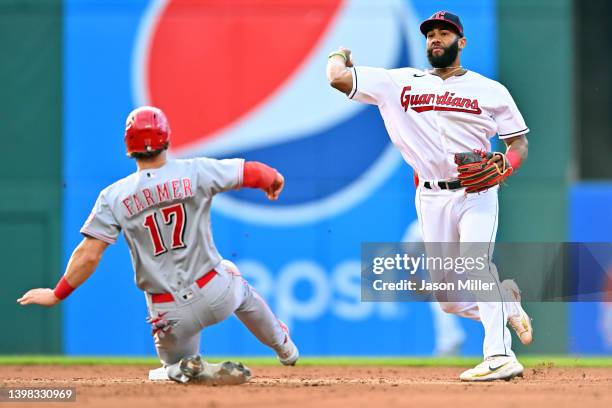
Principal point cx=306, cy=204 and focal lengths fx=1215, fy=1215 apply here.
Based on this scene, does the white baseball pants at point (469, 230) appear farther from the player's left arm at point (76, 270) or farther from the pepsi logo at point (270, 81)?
the pepsi logo at point (270, 81)

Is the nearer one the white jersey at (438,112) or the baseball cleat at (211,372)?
the baseball cleat at (211,372)

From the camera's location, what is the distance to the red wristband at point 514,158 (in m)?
6.70

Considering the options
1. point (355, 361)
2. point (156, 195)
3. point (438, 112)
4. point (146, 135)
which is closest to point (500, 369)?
point (438, 112)

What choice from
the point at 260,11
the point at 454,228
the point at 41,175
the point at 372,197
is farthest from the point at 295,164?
the point at 454,228

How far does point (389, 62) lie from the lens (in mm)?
9695

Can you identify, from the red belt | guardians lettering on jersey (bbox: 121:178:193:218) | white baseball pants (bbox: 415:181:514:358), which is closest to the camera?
guardians lettering on jersey (bbox: 121:178:193:218)

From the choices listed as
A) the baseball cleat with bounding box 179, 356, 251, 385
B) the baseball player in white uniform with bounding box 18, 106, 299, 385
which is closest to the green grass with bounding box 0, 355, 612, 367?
the baseball cleat with bounding box 179, 356, 251, 385

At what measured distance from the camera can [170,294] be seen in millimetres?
6109

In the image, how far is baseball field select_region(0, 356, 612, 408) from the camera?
5.50m

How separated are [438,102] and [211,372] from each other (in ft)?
6.33

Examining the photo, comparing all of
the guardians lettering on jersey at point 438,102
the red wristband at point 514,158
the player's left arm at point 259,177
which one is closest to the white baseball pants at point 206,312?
the player's left arm at point 259,177

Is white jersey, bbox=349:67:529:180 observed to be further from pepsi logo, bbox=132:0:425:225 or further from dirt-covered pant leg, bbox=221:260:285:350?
pepsi logo, bbox=132:0:425:225

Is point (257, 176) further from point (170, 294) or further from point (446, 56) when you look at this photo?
point (446, 56)

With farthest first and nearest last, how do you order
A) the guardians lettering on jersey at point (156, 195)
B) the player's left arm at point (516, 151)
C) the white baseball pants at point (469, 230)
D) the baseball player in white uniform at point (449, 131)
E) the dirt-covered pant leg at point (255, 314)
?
the player's left arm at point (516, 151) < the baseball player in white uniform at point (449, 131) < the white baseball pants at point (469, 230) < the dirt-covered pant leg at point (255, 314) < the guardians lettering on jersey at point (156, 195)
